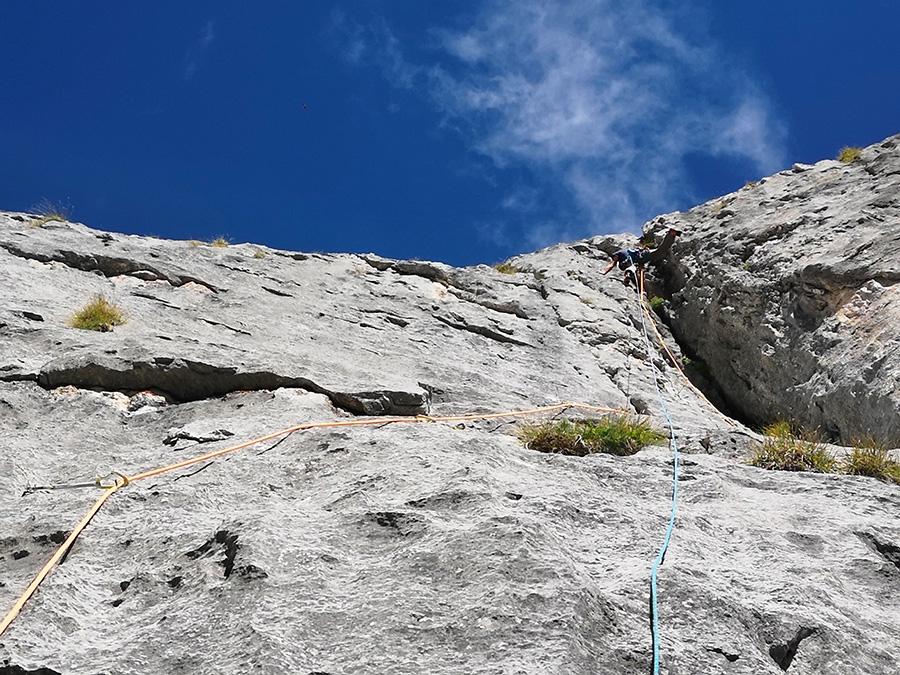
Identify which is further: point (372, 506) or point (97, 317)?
point (97, 317)

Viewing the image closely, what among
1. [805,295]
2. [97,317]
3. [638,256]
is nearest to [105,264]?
[97,317]

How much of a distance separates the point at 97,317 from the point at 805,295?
11862 millimetres

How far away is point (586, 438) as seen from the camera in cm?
692

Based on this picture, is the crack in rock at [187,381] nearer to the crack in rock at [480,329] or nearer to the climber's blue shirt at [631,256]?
the crack in rock at [480,329]

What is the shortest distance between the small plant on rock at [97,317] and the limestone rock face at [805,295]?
10199 mm

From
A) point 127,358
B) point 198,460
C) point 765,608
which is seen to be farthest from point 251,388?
point 765,608

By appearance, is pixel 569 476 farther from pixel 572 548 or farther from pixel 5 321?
pixel 5 321

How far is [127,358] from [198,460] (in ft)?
7.71

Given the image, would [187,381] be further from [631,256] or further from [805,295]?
[631,256]

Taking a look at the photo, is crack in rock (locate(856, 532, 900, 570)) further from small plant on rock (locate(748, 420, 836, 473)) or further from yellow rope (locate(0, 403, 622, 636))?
yellow rope (locate(0, 403, 622, 636))

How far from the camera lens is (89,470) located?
19.3ft

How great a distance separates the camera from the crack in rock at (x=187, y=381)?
24.3 ft

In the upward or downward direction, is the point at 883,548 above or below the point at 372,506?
below

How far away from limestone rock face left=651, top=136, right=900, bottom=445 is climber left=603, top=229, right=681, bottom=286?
55 cm
